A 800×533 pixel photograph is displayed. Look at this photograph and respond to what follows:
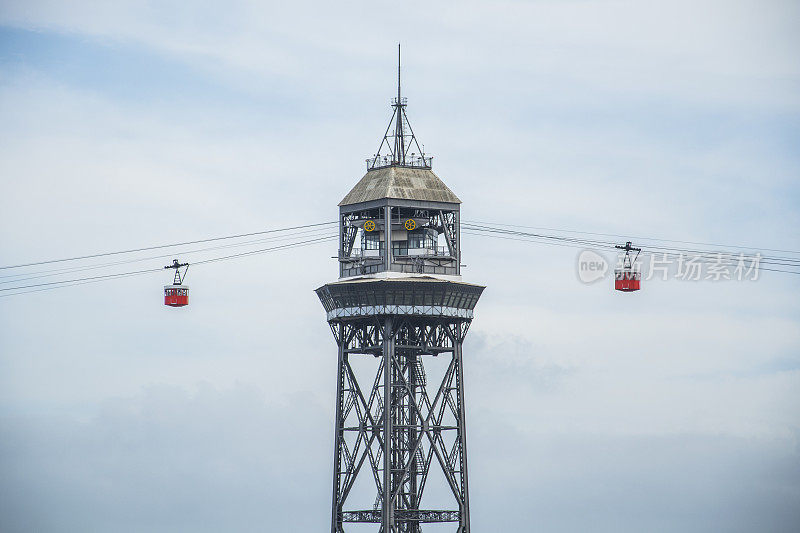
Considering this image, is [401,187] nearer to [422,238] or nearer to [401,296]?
[422,238]

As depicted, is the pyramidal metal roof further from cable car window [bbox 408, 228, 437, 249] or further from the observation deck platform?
the observation deck platform

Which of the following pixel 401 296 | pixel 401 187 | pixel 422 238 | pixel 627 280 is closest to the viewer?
pixel 627 280

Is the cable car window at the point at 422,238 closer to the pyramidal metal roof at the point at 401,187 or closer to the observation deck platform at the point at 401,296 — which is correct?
the pyramidal metal roof at the point at 401,187

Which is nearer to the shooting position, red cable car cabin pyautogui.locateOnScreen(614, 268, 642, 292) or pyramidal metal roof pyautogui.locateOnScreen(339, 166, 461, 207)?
red cable car cabin pyautogui.locateOnScreen(614, 268, 642, 292)

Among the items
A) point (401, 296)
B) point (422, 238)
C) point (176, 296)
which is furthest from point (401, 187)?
point (176, 296)

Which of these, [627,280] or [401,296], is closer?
[627,280]

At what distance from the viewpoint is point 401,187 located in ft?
623

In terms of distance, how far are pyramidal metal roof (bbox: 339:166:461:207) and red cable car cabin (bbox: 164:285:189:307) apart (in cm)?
3088

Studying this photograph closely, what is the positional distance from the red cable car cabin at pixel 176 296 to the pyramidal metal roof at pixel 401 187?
101 feet

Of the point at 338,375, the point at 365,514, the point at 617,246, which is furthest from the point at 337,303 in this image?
the point at 617,246

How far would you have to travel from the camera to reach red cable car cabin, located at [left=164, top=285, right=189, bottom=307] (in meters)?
163

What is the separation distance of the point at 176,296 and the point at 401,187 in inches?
1340

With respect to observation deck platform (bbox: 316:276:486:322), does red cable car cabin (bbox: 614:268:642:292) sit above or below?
below

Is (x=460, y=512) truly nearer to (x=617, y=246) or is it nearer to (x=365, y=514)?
(x=365, y=514)
